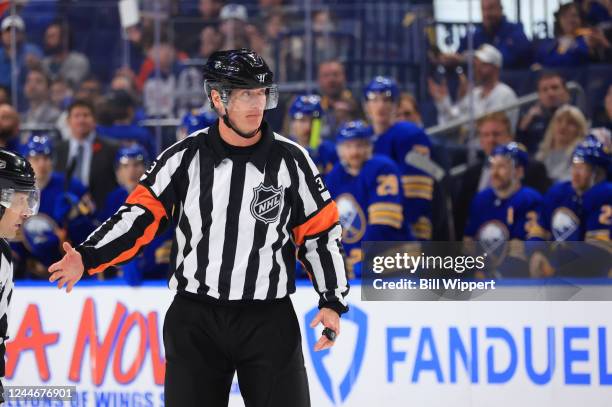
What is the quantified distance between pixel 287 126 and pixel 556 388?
2665mm

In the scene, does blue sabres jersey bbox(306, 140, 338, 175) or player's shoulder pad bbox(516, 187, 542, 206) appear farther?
blue sabres jersey bbox(306, 140, 338, 175)

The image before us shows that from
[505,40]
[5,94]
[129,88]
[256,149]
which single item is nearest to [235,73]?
[256,149]

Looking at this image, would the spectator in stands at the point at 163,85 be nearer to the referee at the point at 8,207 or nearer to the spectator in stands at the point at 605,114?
the spectator in stands at the point at 605,114

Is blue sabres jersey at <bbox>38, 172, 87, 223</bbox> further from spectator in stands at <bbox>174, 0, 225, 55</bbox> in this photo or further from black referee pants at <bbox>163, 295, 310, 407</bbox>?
black referee pants at <bbox>163, 295, 310, 407</bbox>

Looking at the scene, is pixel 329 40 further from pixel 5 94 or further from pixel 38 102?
→ pixel 5 94

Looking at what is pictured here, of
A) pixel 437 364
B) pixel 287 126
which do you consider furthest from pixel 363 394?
pixel 287 126

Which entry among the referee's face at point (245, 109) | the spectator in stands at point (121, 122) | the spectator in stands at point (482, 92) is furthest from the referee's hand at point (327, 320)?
the spectator in stands at point (121, 122)

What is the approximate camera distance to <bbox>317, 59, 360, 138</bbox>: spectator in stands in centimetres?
680

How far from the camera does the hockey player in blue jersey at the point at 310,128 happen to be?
21.3 feet

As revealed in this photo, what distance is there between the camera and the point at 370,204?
238 inches

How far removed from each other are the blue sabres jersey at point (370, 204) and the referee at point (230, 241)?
2.65 metres

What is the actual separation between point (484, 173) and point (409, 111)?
62 centimetres

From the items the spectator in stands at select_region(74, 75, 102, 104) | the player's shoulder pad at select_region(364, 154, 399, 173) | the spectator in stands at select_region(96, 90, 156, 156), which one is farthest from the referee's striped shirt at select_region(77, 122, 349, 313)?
the spectator in stands at select_region(74, 75, 102, 104)

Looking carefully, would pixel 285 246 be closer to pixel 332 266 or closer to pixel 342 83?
pixel 332 266
